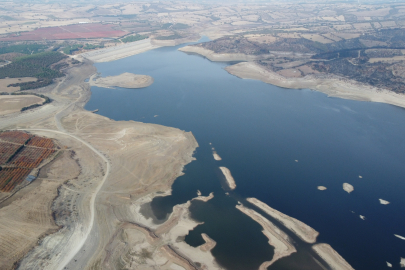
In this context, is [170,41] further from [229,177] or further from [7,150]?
[229,177]

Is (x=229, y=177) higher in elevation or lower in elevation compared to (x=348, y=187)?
higher

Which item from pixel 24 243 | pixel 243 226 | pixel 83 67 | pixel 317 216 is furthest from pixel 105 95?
pixel 317 216

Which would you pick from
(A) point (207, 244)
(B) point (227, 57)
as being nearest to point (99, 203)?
(A) point (207, 244)

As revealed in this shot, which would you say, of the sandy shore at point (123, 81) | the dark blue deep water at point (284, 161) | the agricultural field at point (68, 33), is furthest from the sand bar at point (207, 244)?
the agricultural field at point (68, 33)

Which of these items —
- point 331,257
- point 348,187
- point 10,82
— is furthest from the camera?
point 10,82

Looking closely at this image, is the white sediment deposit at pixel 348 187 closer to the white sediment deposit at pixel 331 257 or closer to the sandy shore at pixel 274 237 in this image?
the white sediment deposit at pixel 331 257

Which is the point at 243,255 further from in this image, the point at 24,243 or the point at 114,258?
the point at 24,243
